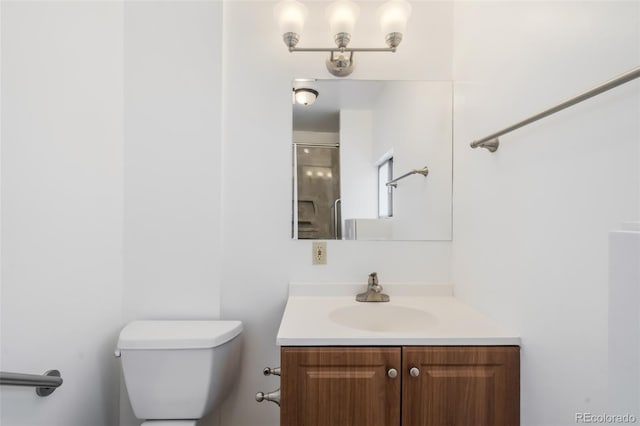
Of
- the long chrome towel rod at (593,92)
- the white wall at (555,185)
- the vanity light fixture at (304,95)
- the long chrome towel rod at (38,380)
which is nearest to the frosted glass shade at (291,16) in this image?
the vanity light fixture at (304,95)

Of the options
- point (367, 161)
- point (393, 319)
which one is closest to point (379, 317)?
point (393, 319)

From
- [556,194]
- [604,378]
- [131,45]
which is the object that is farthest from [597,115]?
[131,45]

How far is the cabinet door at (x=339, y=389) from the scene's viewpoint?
2.96 ft

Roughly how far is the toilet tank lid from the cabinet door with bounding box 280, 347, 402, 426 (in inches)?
16.1

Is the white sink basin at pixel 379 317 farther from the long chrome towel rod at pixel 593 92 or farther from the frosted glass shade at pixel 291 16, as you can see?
the frosted glass shade at pixel 291 16

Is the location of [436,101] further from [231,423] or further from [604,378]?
Result: [231,423]

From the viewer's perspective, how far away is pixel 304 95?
1423 millimetres

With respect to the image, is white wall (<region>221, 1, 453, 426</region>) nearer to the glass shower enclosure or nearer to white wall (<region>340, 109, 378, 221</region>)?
the glass shower enclosure

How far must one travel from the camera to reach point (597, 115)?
2.13ft

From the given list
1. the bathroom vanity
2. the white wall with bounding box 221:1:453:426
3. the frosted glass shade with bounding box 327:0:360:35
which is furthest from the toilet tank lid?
the frosted glass shade with bounding box 327:0:360:35

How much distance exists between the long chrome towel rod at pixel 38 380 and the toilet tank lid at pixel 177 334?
20 cm

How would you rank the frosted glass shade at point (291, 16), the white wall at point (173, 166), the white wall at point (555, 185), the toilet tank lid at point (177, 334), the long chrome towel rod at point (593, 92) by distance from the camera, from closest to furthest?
the long chrome towel rod at point (593, 92)
the white wall at point (555, 185)
the toilet tank lid at point (177, 334)
the frosted glass shade at point (291, 16)
the white wall at point (173, 166)

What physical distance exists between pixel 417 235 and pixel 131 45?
1.56 meters

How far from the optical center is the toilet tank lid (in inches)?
45.0
